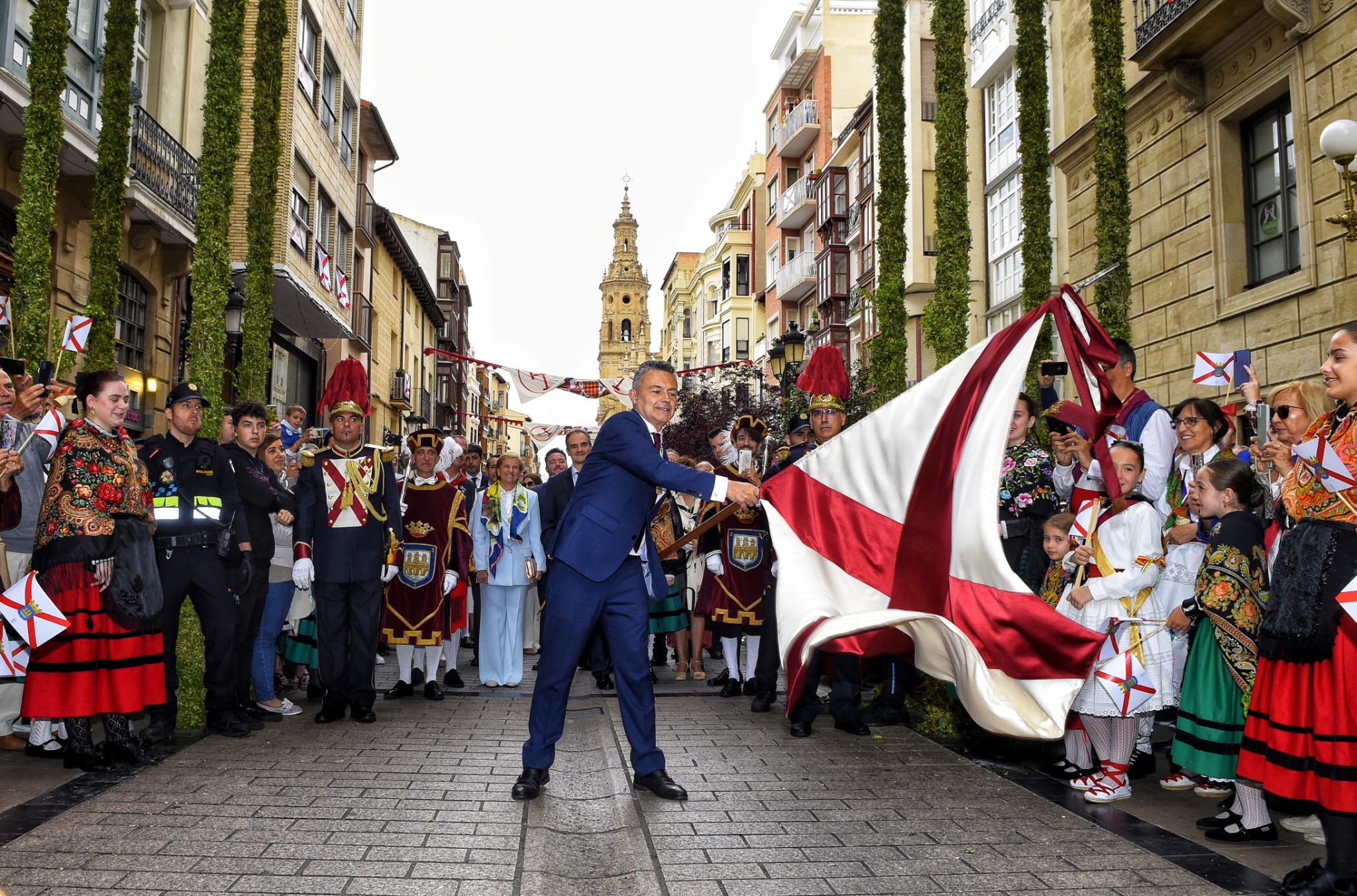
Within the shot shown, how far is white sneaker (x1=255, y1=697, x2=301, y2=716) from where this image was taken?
8.33 m

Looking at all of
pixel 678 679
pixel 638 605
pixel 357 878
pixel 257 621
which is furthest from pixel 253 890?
pixel 678 679

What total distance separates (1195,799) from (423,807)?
4.16 metres

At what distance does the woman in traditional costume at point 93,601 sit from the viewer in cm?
604

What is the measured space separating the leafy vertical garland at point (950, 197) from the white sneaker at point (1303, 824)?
4.59 m

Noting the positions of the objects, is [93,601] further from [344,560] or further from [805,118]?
[805,118]

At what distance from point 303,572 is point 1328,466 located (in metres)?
6.71

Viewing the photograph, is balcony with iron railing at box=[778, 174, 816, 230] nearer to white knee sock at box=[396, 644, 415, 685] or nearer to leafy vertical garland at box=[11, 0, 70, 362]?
leafy vertical garland at box=[11, 0, 70, 362]

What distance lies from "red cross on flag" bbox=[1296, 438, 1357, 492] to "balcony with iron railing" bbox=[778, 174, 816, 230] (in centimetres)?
4284

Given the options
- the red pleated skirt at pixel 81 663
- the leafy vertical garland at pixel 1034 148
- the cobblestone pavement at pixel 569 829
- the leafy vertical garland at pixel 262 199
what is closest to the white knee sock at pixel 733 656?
the cobblestone pavement at pixel 569 829

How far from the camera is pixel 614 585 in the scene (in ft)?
19.5

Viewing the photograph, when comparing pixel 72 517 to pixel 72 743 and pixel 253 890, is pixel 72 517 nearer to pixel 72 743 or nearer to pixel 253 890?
pixel 72 743

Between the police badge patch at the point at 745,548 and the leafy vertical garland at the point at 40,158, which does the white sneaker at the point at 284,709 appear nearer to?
the police badge patch at the point at 745,548

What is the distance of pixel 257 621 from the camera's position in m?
8.11

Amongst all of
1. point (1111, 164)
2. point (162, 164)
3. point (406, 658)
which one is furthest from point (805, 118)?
point (406, 658)
